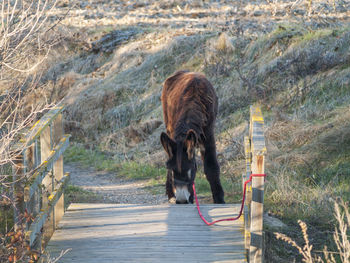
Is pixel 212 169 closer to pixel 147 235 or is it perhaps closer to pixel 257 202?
pixel 147 235

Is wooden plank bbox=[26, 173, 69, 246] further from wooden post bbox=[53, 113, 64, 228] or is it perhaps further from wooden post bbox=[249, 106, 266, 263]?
wooden post bbox=[249, 106, 266, 263]

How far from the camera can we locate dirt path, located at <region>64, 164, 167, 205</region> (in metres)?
8.96

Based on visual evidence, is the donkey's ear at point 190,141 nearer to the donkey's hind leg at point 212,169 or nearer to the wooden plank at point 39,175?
the donkey's hind leg at point 212,169

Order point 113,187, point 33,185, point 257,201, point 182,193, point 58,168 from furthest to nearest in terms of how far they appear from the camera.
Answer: point 113,187, point 182,193, point 58,168, point 33,185, point 257,201

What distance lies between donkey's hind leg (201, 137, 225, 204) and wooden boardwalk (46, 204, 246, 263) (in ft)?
3.90

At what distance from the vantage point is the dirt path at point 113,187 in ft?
29.4

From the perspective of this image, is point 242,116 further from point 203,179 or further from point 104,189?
point 104,189

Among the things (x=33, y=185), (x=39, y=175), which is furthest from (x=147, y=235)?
(x=33, y=185)

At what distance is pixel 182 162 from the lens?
671 centimetres

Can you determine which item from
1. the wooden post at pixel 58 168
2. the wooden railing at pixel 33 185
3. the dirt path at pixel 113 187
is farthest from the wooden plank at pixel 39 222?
the dirt path at pixel 113 187

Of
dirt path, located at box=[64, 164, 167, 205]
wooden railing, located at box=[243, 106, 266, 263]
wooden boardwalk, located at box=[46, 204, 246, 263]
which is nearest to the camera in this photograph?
wooden railing, located at box=[243, 106, 266, 263]

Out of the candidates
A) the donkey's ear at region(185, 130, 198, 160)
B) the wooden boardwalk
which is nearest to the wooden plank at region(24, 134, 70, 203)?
the wooden boardwalk

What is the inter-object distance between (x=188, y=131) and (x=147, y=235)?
5.21 feet

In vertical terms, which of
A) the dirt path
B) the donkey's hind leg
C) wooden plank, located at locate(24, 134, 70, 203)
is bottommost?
the dirt path
